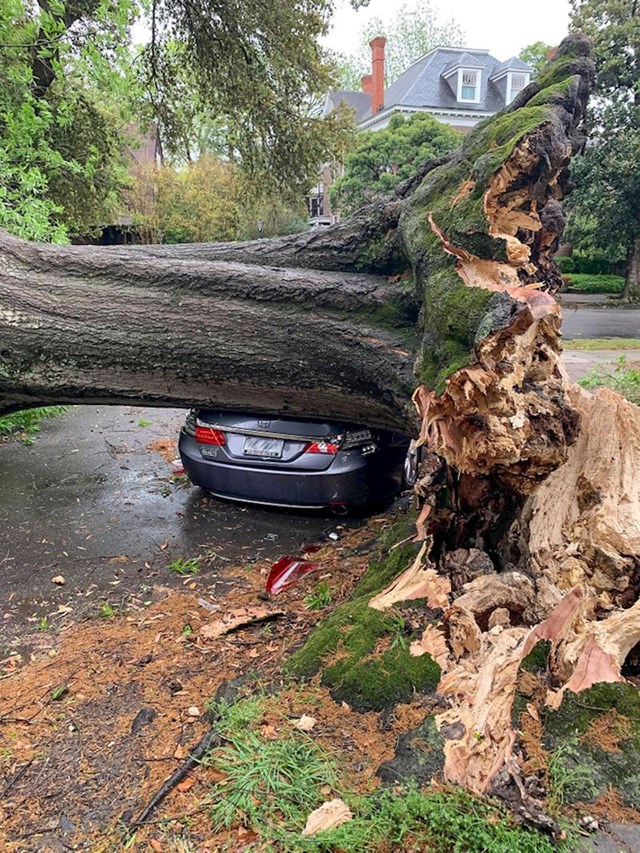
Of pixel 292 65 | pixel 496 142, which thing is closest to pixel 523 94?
pixel 496 142

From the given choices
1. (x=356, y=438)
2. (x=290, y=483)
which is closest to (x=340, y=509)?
(x=290, y=483)

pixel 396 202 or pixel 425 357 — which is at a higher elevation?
pixel 396 202

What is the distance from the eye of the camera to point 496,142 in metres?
3.12

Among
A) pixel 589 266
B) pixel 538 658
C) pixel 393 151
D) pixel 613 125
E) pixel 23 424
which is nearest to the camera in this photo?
pixel 538 658

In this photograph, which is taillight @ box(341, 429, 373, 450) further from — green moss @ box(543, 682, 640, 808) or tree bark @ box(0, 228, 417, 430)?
green moss @ box(543, 682, 640, 808)

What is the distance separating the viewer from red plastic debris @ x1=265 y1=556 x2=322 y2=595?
3518mm

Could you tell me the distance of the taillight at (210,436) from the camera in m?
4.49

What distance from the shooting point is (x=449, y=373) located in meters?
2.47

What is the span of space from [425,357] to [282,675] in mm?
1510

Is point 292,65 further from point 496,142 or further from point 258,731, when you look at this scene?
point 258,731

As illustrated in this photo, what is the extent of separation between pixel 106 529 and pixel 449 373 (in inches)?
120

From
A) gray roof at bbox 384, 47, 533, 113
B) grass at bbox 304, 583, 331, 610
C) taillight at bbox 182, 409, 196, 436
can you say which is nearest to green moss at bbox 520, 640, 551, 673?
grass at bbox 304, 583, 331, 610

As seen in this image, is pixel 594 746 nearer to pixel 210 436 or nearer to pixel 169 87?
pixel 210 436

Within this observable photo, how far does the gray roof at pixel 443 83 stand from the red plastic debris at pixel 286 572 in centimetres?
3453
